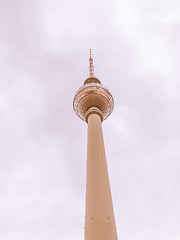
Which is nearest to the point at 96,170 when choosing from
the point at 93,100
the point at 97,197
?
the point at 97,197

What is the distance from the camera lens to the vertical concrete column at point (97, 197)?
22.1m

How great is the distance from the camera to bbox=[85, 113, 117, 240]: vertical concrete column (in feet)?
72.4

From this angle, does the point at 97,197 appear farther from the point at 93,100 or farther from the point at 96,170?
the point at 93,100

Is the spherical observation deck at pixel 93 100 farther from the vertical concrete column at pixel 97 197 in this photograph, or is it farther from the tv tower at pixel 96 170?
the vertical concrete column at pixel 97 197

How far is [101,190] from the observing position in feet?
83.1

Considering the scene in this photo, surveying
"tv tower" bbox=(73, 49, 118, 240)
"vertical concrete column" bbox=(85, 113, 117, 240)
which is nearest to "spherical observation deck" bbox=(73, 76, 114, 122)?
"tv tower" bbox=(73, 49, 118, 240)

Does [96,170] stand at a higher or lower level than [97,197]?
higher

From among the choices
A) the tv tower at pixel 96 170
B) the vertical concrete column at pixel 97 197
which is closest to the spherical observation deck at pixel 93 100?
the tv tower at pixel 96 170

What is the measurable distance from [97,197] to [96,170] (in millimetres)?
3415

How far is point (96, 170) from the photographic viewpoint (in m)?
27.4

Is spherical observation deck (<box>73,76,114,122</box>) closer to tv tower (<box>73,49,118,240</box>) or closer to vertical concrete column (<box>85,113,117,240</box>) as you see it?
tv tower (<box>73,49,118,240</box>)

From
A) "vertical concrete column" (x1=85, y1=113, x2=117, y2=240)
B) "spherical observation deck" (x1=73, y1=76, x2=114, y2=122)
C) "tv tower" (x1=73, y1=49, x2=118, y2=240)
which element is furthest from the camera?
"spherical observation deck" (x1=73, y1=76, x2=114, y2=122)

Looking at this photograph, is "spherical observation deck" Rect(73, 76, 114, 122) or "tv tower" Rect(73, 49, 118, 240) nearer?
"tv tower" Rect(73, 49, 118, 240)

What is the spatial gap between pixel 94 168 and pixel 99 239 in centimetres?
773
